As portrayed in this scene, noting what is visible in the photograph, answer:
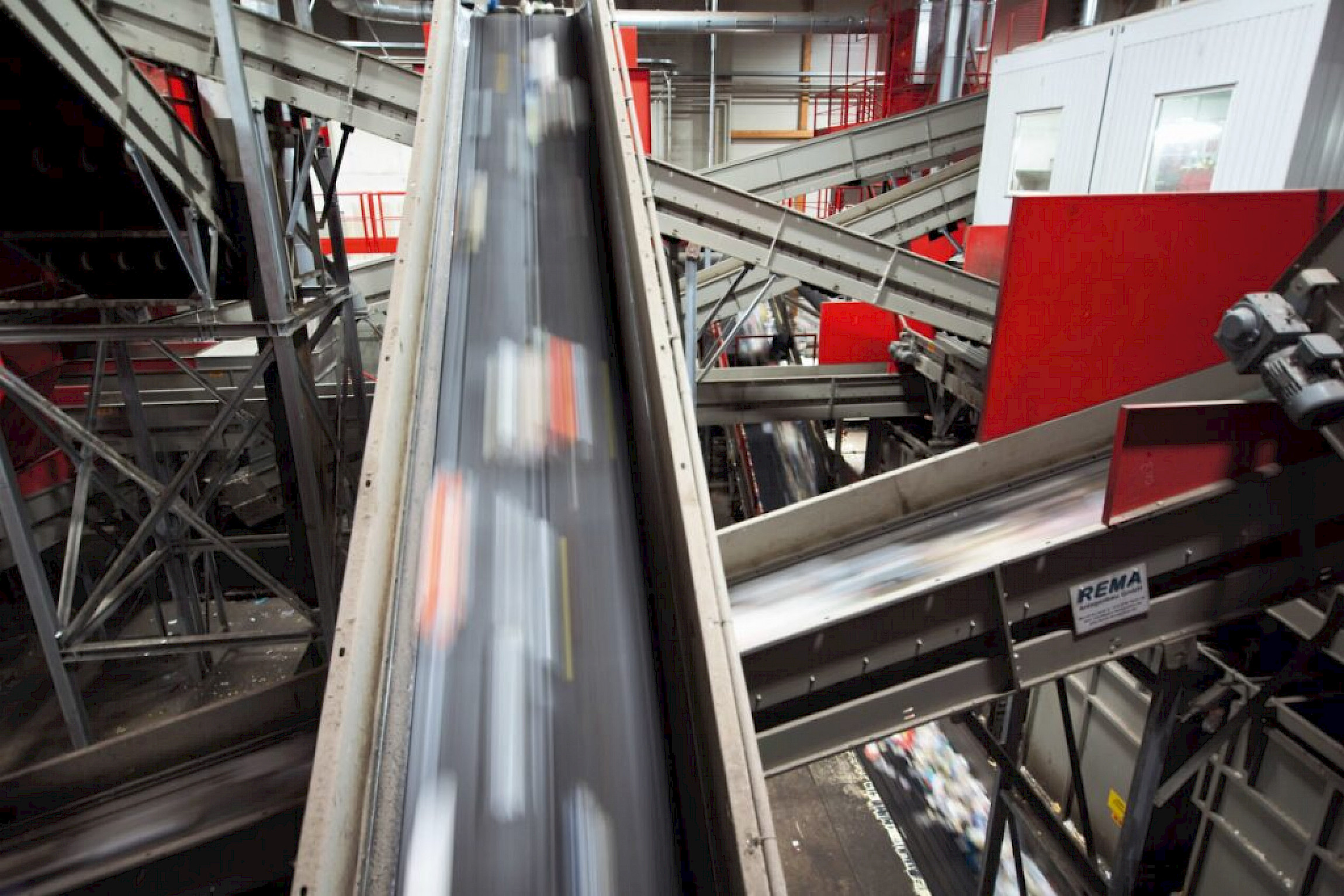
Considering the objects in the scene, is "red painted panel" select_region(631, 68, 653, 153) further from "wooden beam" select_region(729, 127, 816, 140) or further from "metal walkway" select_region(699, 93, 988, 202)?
"wooden beam" select_region(729, 127, 816, 140)

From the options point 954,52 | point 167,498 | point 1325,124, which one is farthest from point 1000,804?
point 954,52

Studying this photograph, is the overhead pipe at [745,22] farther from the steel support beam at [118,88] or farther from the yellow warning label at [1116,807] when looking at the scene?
the yellow warning label at [1116,807]

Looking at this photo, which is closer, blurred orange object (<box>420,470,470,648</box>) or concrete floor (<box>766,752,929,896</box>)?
blurred orange object (<box>420,470,470,648</box>)

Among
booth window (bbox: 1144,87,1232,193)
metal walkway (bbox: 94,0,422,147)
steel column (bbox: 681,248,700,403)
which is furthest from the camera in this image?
booth window (bbox: 1144,87,1232,193)

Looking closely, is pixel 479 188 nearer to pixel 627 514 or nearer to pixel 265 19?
pixel 627 514

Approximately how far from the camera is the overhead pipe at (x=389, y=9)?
10.2 m

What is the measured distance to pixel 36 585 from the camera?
10.6 ft

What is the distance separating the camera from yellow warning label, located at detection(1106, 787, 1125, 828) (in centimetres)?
386

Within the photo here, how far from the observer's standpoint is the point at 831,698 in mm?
2248

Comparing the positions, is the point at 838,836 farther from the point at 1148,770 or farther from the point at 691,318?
the point at 691,318

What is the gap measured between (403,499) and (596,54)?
2.21m

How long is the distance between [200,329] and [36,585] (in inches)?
56.9

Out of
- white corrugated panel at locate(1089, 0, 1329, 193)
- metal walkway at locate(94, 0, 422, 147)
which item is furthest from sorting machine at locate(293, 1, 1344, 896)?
white corrugated panel at locate(1089, 0, 1329, 193)

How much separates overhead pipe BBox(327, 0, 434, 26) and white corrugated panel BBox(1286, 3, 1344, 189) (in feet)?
34.0
